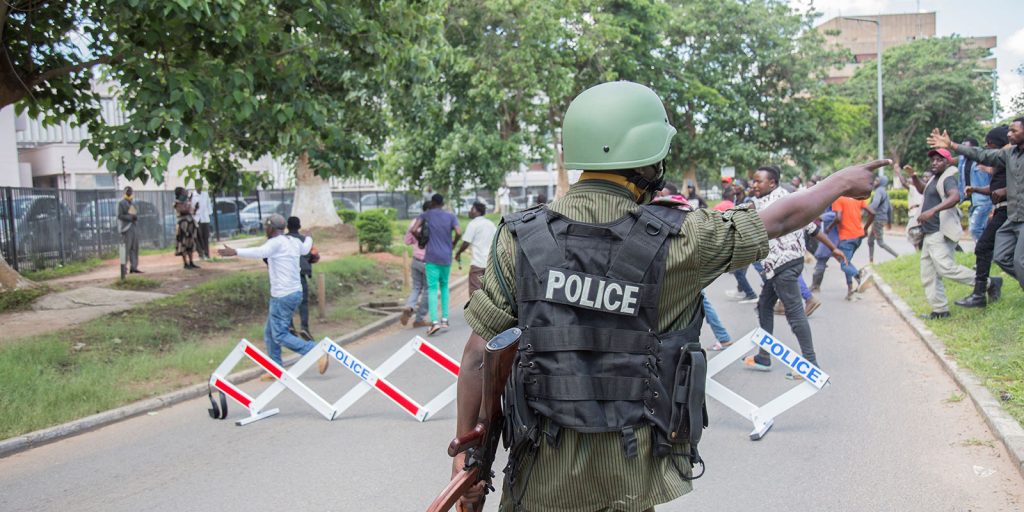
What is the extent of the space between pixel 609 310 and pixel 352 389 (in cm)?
537

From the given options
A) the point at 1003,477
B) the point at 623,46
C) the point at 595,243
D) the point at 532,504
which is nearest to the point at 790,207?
the point at 595,243

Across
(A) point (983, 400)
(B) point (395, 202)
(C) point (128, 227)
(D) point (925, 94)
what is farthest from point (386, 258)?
(D) point (925, 94)

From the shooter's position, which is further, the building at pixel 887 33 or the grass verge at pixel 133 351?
the building at pixel 887 33

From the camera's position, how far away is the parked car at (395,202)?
1703 inches

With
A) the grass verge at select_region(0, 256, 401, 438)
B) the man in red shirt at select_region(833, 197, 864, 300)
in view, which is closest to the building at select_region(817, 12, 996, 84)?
the man in red shirt at select_region(833, 197, 864, 300)

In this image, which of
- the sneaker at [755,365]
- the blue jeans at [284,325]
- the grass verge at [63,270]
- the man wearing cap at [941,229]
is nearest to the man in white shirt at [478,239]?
the blue jeans at [284,325]

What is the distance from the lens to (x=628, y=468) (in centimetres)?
212

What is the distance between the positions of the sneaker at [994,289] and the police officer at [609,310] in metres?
8.51

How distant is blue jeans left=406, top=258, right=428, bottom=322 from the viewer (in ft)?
38.8

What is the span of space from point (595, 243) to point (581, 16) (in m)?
22.9

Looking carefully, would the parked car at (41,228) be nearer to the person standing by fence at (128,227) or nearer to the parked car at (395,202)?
the person standing by fence at (128,227)

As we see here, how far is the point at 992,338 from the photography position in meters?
8.03

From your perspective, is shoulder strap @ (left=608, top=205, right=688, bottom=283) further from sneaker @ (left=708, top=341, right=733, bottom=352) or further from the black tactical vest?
sneaker @ (left=708, top=341, right=733, bottom=352)

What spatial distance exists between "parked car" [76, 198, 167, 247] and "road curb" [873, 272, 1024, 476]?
15704 millimetres
